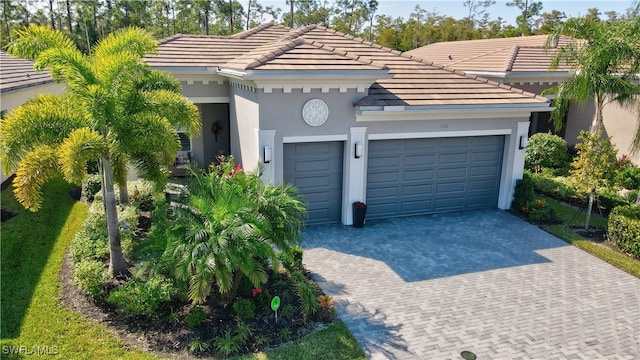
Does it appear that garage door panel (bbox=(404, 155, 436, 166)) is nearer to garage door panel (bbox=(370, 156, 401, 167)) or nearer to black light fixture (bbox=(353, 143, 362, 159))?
garage door panel (bbox=(370, 156, 401, 167))

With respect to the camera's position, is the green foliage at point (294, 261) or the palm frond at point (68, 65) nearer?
the palm frond at point (68, 65)

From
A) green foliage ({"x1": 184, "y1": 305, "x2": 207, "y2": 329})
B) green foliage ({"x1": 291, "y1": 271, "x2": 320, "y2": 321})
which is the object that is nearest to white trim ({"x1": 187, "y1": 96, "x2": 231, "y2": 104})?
green foliage ({"x1": 291, "y1": 271, "x2": 320, "y2": 321})

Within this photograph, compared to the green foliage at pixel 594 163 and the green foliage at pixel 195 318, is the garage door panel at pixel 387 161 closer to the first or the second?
the green foliage at pixel 594 163

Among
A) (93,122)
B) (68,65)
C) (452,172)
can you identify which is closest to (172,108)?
(93,122)

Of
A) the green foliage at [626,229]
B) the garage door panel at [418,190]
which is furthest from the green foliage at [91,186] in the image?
the green foliage at [626,229]

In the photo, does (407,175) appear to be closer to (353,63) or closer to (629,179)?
(353,63)

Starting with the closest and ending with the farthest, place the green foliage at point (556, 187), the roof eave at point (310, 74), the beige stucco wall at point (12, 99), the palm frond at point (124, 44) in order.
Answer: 1. the palm frond at point (124, 44)
2. the roof eave at point (310, 74)
3. the beige stucco wall at point (12, 99)
4. the green foliage at point (556, 187)
